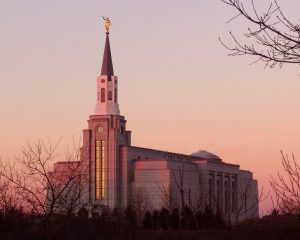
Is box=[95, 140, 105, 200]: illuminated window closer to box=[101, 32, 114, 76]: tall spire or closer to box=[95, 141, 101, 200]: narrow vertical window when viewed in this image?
box=[95, 141, 101, 200]: narrow vertical window

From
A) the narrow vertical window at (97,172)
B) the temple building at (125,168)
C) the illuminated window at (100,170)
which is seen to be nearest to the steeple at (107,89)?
the temple building at (125,168)

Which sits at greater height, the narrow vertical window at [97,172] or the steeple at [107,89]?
the steeple at [107,89]

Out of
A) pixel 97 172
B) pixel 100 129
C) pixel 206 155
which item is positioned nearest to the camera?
pixel 97 172

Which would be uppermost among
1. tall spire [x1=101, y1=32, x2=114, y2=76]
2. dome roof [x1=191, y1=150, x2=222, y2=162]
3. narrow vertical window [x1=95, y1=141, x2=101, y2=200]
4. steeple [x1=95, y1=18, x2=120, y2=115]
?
tall spire [x1=101, y1=32, x2=114, y2=76]

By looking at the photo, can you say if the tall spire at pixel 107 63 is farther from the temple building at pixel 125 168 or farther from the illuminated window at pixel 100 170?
the illuminated window at pixel 100 170

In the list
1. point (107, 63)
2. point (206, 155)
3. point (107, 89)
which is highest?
point (107, 63)

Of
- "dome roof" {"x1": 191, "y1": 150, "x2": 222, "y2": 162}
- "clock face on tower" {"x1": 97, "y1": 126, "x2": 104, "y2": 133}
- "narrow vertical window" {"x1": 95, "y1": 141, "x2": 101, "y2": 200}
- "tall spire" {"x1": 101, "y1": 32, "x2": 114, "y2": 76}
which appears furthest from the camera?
"dome roof" {"x1": 191, "y1": 150, "x2": 222, "y2": 162}

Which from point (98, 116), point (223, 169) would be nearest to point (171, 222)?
point (98, 116)

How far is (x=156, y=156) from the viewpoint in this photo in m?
126

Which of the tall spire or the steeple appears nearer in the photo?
the steeple

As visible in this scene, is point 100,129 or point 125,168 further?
point 100,129

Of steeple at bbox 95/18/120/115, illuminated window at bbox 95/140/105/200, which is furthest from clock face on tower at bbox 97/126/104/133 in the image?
steeple at bbox 95/18/120/115

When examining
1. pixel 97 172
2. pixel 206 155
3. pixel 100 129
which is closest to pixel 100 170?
pixel 97 172

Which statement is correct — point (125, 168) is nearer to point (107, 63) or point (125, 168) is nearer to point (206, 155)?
point (107, 63)
